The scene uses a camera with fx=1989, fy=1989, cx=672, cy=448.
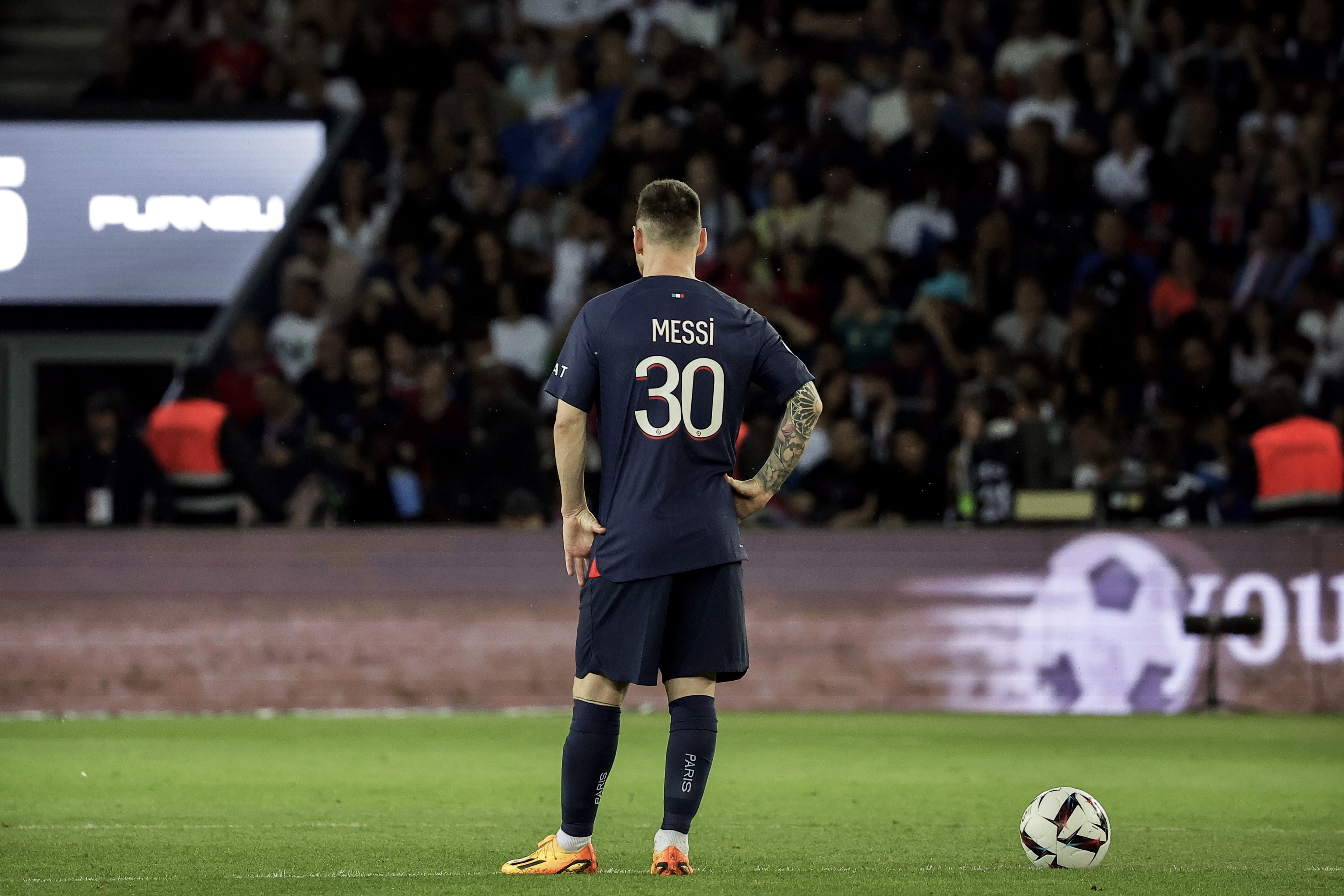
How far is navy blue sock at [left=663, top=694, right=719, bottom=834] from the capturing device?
5977 mm

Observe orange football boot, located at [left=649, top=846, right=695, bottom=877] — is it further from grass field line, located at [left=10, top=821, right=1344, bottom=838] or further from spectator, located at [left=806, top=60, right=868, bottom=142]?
spectator, located at [left=806, top=60, right=868, bottom=142]

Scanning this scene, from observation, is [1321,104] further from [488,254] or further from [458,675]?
[458,675]

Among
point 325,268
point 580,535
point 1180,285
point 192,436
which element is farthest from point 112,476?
point 580,535

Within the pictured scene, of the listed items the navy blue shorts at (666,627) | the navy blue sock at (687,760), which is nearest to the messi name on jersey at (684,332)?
the navy blue shorts at (666,627)

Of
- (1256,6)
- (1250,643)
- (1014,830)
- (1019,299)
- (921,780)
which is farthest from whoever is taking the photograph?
(1256,6)

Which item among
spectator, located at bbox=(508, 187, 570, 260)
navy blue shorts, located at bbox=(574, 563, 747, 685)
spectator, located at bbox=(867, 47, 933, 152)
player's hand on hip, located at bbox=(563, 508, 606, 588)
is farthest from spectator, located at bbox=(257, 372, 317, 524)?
navy blue shorts, located at bbox=(574, 563, 747, 685)

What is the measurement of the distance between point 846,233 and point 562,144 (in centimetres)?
299

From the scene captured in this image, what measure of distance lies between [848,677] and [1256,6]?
8326mm

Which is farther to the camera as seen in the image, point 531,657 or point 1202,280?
point 1202,280

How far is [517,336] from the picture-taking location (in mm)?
16281

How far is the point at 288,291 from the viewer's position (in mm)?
17016

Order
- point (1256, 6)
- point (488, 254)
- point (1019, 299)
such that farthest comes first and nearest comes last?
point (1256, 6), point (488, 254), point (1019, 299)

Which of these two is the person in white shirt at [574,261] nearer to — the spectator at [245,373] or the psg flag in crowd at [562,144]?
the psg flag in crowd at [562,144]

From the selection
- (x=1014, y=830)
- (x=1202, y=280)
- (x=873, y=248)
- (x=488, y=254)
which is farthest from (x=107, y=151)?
(x=1014, y=830)
